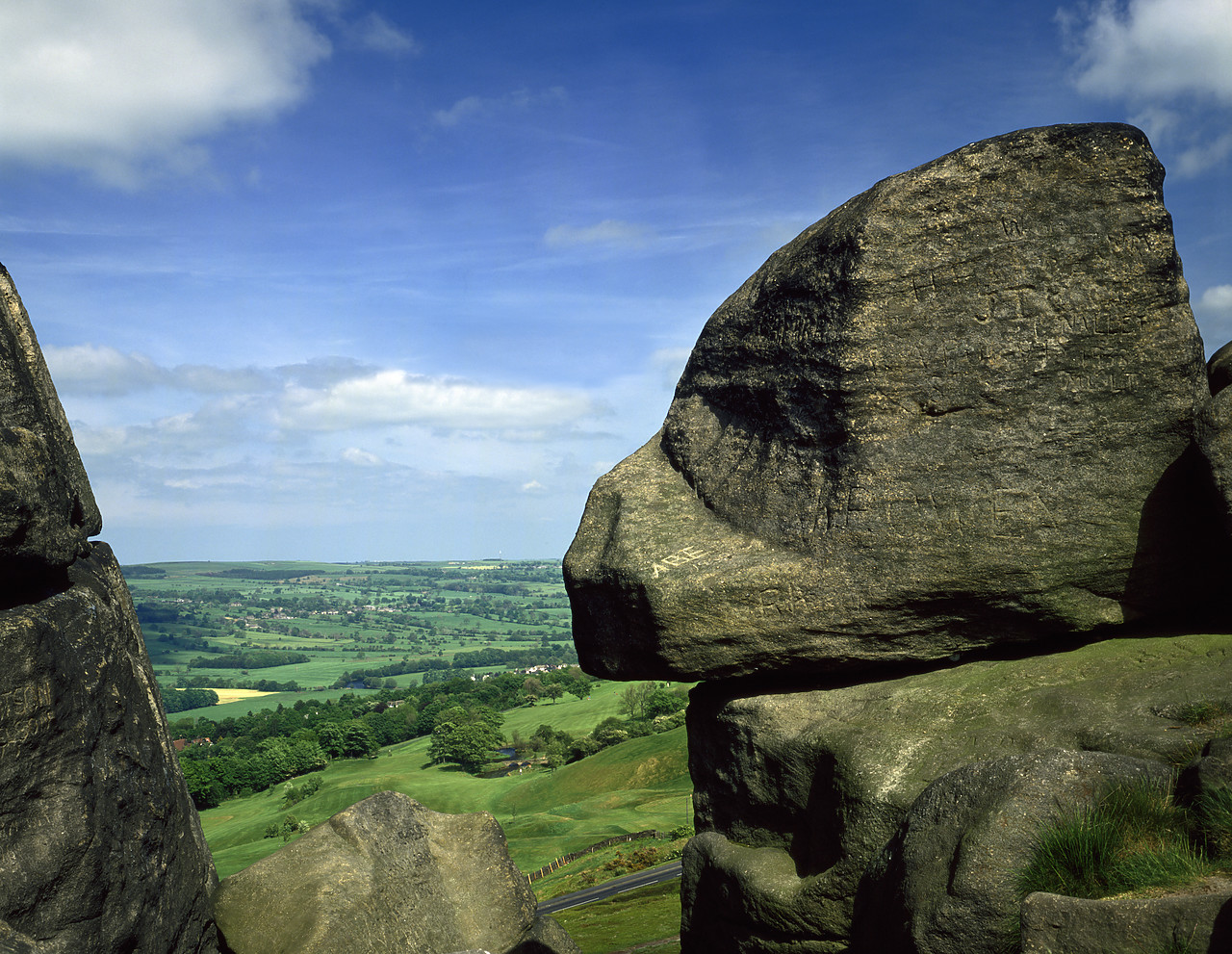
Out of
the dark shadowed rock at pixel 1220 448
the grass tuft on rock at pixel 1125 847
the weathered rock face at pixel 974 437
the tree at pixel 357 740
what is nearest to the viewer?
the grass tuft on rock at pixel 1125 847

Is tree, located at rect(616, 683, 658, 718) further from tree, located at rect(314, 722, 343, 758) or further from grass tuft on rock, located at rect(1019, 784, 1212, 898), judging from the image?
grass tuft on rock, located at rect(1019, 784, 1212, 898)

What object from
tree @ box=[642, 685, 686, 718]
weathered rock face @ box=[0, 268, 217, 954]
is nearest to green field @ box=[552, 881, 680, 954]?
weathered rock face @ box=[0, 268, 217, 954]

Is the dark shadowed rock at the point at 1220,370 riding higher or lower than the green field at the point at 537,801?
higher

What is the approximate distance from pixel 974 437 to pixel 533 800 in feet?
324

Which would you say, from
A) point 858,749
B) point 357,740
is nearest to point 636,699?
point 357,740

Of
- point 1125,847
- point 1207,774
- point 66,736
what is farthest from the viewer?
point 66,736

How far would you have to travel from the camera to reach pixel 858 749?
39.3 feet

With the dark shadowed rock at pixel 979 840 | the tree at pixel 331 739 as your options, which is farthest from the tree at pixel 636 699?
the dark shadowed rock at pixel 979 840

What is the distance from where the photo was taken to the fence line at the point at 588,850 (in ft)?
240

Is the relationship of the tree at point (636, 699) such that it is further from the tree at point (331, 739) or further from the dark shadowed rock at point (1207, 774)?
the dark shadowed rock at point (1207, 774)

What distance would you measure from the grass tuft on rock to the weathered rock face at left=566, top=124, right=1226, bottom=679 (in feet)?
14.9

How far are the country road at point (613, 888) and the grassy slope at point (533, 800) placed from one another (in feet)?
A: 41.1

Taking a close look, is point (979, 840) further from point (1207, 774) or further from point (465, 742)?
point (465, 742)

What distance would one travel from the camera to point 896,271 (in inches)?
508
